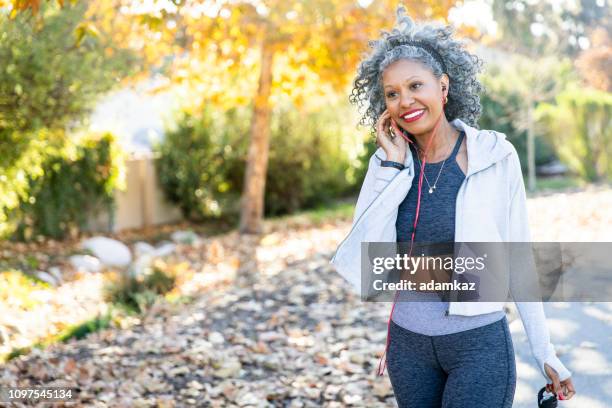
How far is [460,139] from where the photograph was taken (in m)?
2.38

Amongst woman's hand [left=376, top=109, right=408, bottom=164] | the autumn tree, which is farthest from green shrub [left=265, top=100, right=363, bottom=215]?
woman's hand [left=376, top=109, right=408, bottom=164]

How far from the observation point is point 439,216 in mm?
2250

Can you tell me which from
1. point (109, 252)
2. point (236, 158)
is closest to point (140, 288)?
point (109, 252)

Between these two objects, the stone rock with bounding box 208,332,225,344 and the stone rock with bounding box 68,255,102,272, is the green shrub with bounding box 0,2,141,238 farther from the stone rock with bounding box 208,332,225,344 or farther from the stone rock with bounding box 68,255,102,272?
the stone rock with bounding box 208,332,225,344

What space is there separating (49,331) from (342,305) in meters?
2.40

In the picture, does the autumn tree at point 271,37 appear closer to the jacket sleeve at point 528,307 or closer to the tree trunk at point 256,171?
the tree trunk at point 256,171

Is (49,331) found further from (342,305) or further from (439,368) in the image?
(439,368)

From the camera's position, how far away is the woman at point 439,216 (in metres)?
2.16

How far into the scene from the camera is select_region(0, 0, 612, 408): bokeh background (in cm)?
461

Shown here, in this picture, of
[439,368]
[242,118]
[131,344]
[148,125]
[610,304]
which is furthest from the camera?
[148,125]

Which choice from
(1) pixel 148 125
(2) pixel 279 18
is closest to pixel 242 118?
(2) pixel 279 18

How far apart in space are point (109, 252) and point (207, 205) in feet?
13.0

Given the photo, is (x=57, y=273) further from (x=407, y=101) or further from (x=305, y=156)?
(x=407, y=101)

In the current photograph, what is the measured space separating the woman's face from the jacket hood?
115 mm
